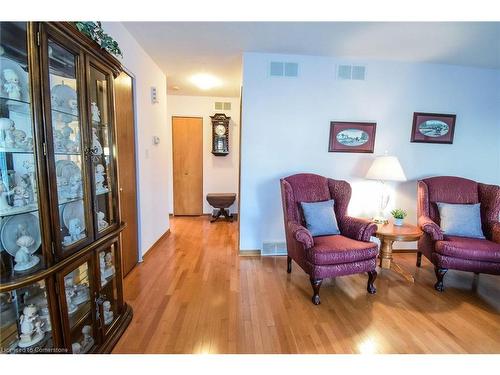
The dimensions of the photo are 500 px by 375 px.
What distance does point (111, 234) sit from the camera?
153 centimetres

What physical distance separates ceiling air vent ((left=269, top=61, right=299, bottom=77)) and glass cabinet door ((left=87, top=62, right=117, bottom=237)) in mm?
1874

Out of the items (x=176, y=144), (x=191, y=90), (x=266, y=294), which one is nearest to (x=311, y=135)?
(x=266, y=294)

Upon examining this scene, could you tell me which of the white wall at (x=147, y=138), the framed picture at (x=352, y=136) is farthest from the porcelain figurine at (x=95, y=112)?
the framed picture at (x=352, y=136)

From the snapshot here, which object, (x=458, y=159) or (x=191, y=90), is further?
(x=191, y=90)

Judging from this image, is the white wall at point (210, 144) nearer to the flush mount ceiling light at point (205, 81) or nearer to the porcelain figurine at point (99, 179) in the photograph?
the flush mount ceiling light at point (205, 81)

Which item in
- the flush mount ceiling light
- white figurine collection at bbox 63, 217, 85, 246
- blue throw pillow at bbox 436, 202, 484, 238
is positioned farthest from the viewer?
the flush mount ceiling light

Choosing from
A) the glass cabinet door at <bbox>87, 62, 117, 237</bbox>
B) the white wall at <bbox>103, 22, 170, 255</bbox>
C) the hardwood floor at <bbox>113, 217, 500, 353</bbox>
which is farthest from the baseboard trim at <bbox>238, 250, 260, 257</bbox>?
the glass cabinet door at <bbox>87, 62, 117, 237</bbox>

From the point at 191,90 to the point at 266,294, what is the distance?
12.5ft

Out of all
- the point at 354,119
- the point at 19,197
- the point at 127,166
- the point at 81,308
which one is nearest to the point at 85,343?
the point at 81,308

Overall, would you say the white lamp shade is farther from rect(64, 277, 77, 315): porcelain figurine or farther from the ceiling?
rect(64, 277, 77, 315): porcelain figurine

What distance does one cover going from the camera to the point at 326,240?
2.18 metres

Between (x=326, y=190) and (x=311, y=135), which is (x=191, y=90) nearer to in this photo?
(x=311, y=135)

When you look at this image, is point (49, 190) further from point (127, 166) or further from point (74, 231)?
point (127, 166)

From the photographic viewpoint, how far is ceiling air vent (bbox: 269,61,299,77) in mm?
2801
